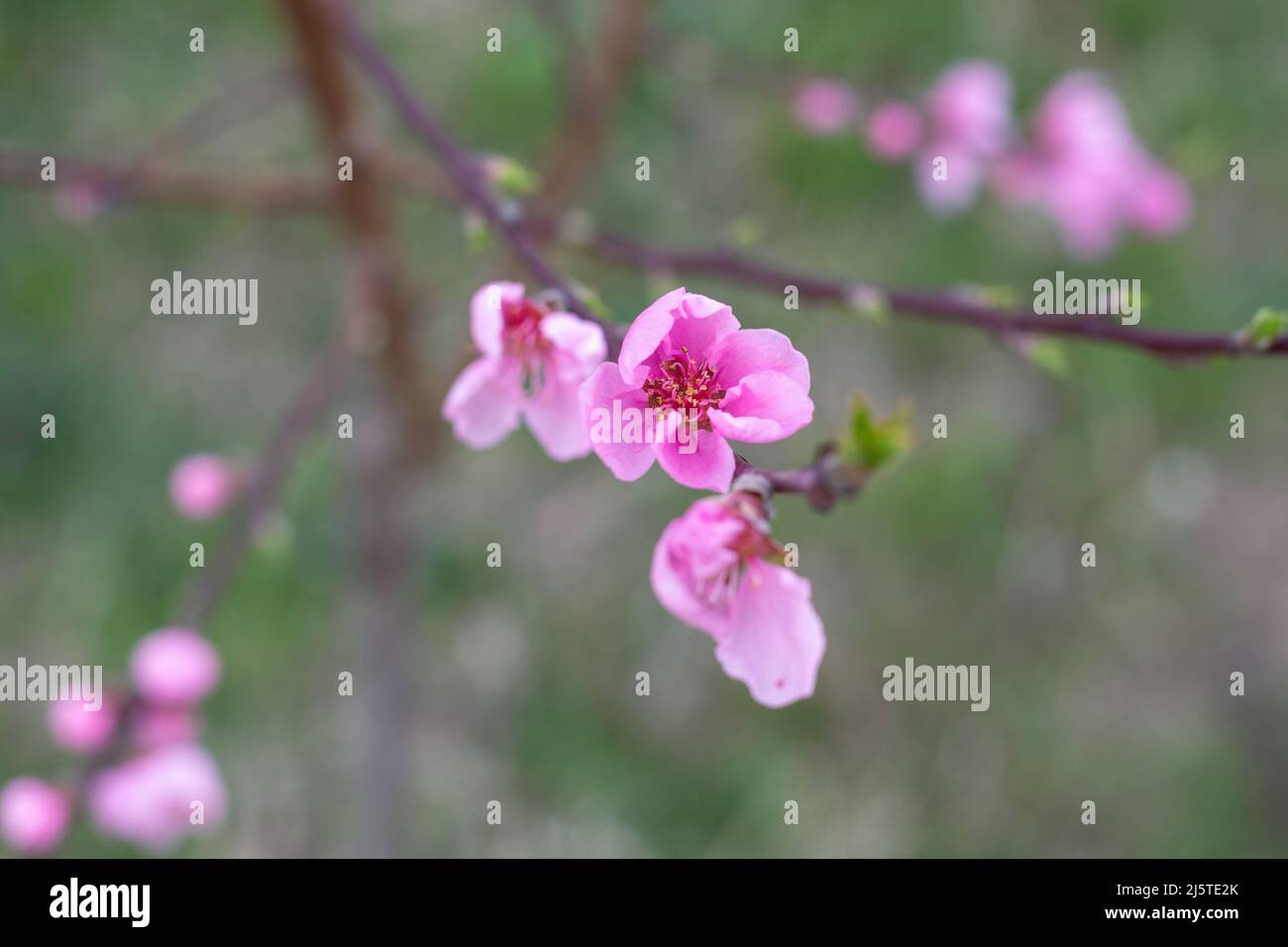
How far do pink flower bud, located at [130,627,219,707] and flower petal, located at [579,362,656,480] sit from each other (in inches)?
51.1

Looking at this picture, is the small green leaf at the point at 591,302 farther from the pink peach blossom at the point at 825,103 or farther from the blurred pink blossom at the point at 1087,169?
the blurred pink blossom at the point at 1087,169

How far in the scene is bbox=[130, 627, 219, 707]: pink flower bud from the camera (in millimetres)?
1894

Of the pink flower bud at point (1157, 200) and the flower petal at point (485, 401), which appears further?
the pink flower bud at point (1157, 200)

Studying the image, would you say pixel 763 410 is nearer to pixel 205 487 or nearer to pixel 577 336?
pixel 577 336

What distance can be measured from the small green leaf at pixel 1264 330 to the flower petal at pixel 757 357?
442mm

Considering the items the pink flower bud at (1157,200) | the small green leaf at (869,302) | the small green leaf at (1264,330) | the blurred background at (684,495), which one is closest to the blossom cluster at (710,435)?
the small green leaf at (869,302)

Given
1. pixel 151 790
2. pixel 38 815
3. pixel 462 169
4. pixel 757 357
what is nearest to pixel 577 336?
pixel 757 357

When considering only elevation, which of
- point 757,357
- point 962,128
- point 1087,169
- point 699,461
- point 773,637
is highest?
point 962,128

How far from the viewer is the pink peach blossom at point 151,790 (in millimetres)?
A: 1855

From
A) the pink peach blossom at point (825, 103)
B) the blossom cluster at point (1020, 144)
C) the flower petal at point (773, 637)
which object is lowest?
the flower petal at point (773, 637)

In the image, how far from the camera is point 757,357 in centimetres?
102

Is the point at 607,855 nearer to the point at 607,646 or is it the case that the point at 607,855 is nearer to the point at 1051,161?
the point at 607,646

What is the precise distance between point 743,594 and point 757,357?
0.24 meters
